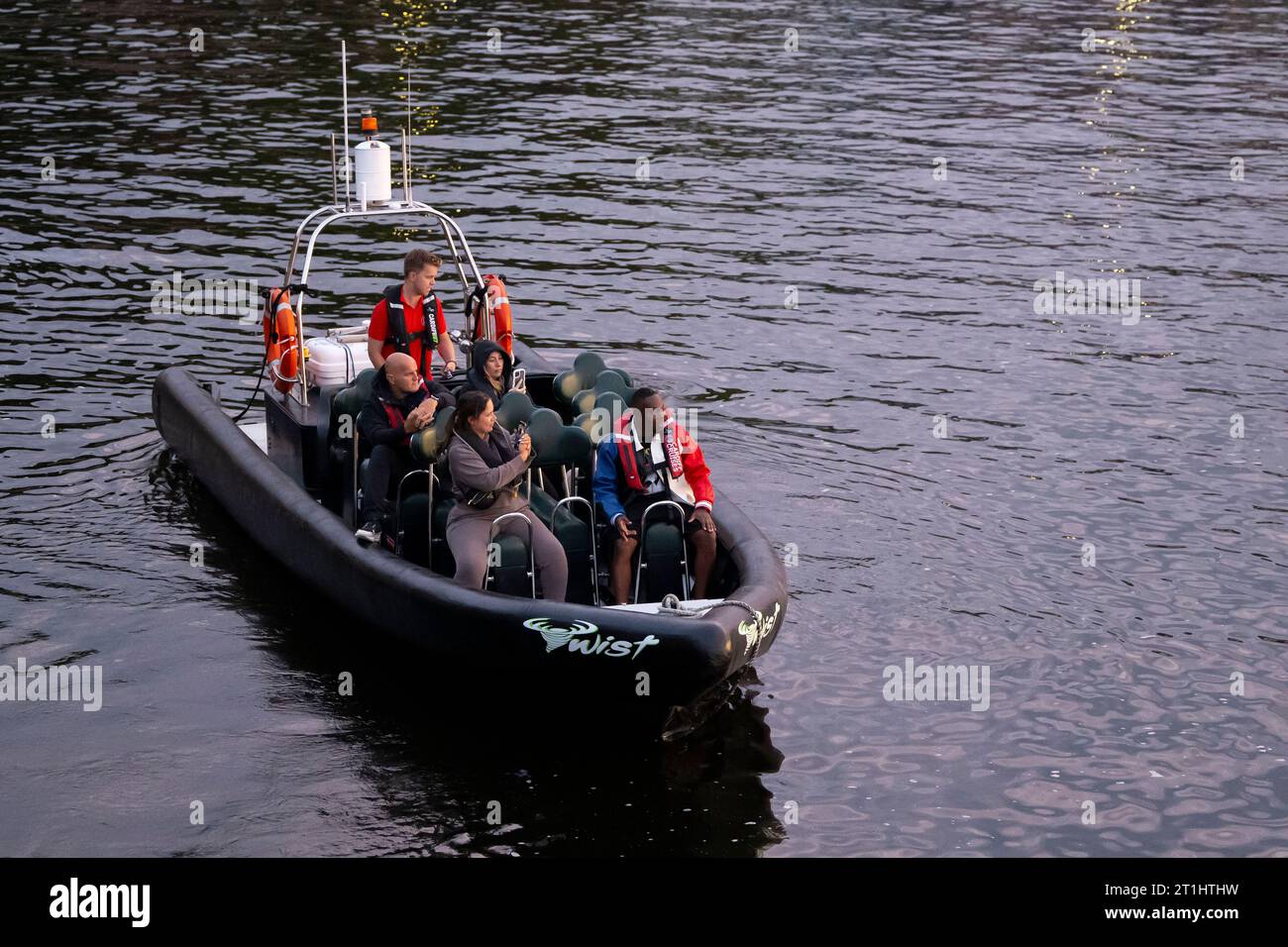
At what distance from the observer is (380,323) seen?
11.5 m

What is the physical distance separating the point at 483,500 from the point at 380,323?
7.73 feet

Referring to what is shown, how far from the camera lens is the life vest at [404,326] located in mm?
11477

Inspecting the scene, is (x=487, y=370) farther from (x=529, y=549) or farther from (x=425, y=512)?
(x=529, y=549)

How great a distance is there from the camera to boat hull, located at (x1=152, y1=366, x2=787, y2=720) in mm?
8688

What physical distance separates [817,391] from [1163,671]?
567 cm

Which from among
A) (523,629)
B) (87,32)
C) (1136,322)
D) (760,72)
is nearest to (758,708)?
(523,629)

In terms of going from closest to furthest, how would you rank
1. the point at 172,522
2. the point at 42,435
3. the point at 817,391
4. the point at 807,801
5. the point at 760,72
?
1. the point at 807,801
2. the point at 172,522
3. the point at 42,435
4. the point at 817,391
5. the point at 760,72

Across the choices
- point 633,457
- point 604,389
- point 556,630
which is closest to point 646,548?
point 633,457

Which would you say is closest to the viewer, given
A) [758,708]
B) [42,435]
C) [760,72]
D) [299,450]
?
[758,708]

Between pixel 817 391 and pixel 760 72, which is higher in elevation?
pixel 760 72

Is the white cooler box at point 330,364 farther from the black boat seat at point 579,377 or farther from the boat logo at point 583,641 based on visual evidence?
the boat logo at point 583,641

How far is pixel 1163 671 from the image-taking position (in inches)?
404

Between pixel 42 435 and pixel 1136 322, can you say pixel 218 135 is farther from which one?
pixel 1136 322

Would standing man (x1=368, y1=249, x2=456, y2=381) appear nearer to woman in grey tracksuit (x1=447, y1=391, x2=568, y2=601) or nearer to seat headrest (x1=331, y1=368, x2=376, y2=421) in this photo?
seat headrest (x1=331, y1=368, x2=376, y2=421)
